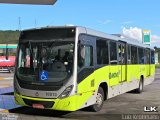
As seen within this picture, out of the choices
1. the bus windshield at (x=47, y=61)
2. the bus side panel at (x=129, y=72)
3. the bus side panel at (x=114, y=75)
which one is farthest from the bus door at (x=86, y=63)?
the bus side panel at (x=129, y=72)

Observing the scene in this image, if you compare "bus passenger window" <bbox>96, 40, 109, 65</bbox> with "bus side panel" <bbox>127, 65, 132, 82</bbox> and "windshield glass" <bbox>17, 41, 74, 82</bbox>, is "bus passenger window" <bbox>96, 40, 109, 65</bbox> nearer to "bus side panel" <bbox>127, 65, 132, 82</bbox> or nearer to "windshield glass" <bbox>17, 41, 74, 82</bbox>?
"windshield glass" <bbox>17, 41, 74, 82</bbox>

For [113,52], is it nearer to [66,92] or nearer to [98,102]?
[98,102]

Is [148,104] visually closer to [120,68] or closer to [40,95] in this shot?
[120,68]

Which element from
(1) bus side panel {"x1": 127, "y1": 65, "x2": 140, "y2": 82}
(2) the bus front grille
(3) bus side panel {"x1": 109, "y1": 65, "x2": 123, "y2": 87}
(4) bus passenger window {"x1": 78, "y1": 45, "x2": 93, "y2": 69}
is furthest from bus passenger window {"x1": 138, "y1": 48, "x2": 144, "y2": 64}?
(2) the bus front grille

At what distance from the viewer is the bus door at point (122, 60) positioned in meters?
15.5

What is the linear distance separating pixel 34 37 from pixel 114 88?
4.13m

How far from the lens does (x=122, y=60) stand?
15.8m

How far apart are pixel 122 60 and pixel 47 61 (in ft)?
17.2

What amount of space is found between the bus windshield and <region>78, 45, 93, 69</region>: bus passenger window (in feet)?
0.91

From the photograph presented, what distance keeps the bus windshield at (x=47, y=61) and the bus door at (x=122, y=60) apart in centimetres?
452

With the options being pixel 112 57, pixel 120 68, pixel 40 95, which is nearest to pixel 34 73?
pixel 40 95

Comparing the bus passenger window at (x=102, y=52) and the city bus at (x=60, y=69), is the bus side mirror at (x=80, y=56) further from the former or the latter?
the bus passenger window at (x=102, y=52)

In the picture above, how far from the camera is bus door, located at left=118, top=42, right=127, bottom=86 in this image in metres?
15.5

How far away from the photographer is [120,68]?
1534 cm
